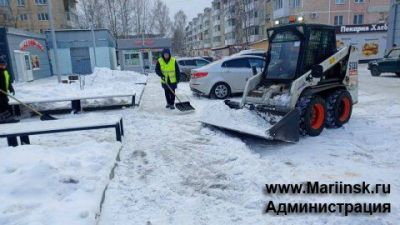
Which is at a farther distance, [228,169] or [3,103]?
[3,103]

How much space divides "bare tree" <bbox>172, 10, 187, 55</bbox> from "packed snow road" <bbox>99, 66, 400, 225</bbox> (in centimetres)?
8092

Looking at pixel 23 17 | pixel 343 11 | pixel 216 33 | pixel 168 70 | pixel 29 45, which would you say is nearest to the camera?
pixel 168 70

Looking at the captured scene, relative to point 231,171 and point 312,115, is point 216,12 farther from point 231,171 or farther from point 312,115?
point 231,171

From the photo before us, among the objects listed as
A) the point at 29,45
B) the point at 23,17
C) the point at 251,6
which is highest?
the point at 23,17

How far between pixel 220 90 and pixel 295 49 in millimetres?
5341

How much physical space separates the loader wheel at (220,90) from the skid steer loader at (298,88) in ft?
14.7

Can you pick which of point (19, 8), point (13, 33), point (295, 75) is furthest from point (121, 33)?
point (295, 75)

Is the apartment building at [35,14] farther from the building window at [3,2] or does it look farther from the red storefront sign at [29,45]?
the red storefront sign at [29,45]

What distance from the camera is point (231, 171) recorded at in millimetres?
4773

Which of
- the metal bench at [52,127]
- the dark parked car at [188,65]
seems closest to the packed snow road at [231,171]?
the metal bench at [52,127]

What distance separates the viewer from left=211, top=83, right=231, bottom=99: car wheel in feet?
39.3

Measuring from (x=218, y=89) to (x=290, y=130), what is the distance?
6.50 metres

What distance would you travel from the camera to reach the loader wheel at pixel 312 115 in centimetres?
625

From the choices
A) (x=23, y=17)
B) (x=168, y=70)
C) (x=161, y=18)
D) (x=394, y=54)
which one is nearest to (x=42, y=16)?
(x=23, y=17)
